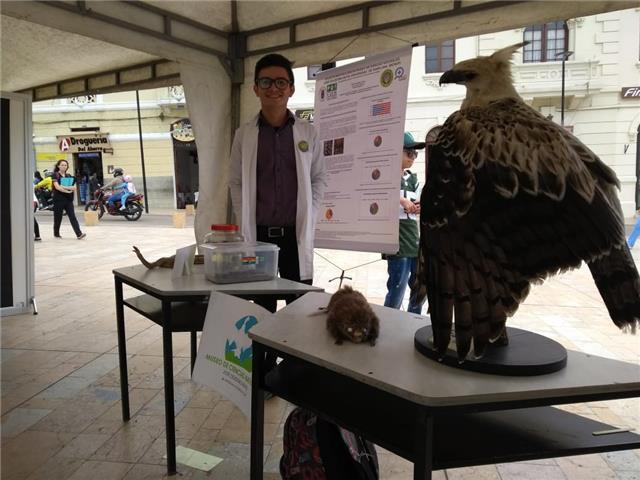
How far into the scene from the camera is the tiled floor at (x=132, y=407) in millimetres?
2053

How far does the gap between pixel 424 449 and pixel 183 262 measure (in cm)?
159

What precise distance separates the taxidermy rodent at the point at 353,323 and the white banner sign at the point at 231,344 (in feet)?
1.60

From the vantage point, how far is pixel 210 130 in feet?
12.5

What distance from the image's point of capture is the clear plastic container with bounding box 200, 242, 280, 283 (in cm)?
205

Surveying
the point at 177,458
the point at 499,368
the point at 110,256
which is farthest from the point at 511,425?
the point at 110,256

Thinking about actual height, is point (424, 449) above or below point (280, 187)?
below

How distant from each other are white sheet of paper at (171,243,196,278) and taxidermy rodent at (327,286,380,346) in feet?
3.55

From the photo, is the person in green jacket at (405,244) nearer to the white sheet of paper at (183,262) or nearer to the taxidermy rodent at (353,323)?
the white sheet of paper at (183,262)

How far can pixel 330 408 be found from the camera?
3.95 ft

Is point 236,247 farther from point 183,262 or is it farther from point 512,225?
point 512,225

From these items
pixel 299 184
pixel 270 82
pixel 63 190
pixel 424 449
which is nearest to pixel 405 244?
pixel 299 184

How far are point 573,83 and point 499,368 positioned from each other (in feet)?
53.4

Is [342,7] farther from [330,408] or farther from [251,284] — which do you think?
[330,408]

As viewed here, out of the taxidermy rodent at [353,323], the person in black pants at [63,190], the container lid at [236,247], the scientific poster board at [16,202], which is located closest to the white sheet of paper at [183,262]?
the container lid at [236,247]
